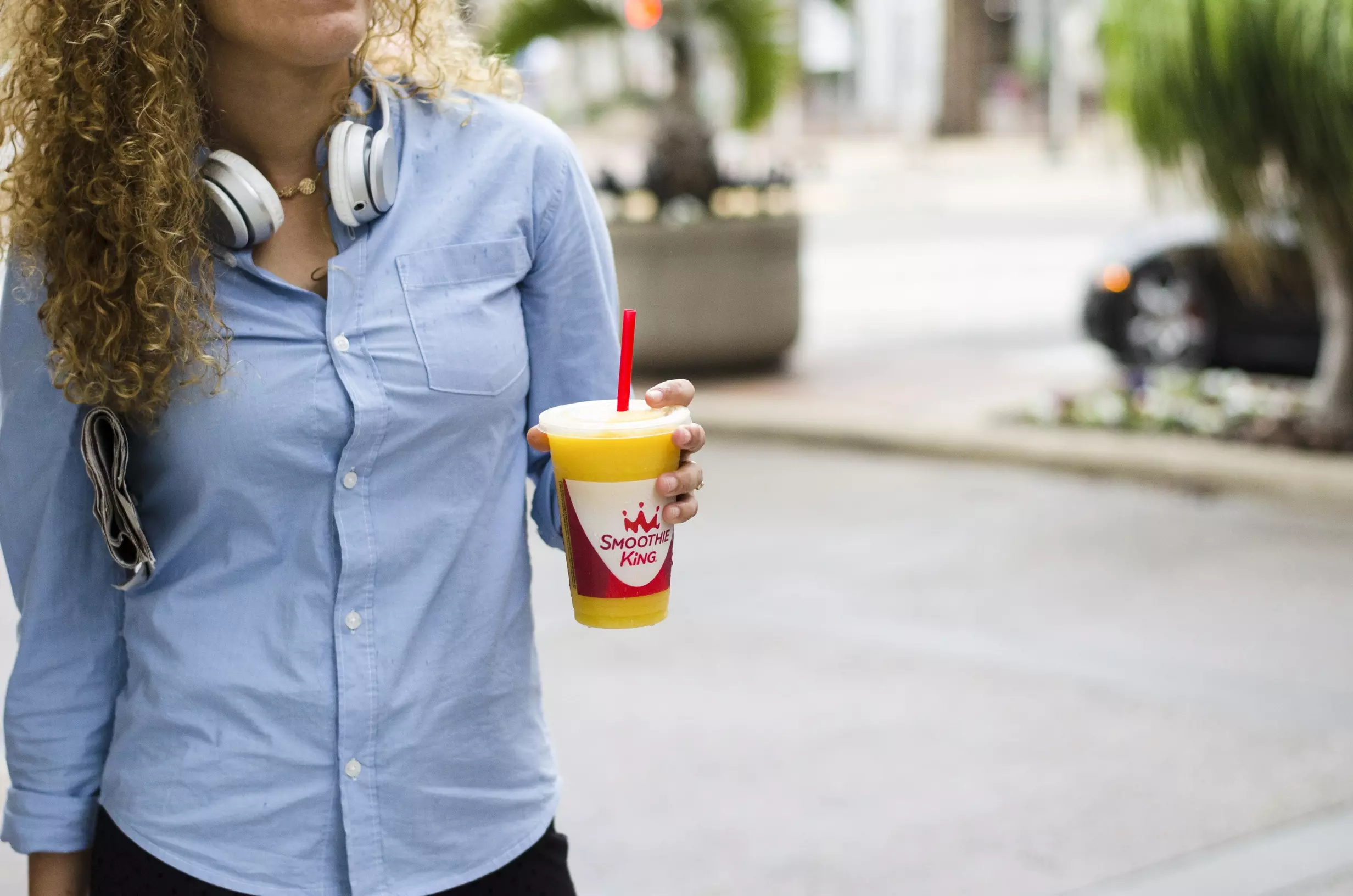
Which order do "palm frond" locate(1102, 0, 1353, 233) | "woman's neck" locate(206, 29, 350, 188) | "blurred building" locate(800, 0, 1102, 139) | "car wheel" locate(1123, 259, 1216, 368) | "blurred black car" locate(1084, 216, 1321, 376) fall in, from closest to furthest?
"woman's neck" locate(206, 29, 350, 188) → "palm frond" locate(1102, 0, 1353, 233) → "blurred black car" locate(1084, 216, 1321, 376) → "car wheel" locate(1123, 259, 1216, 368) → "blurred building" locate(800, 0, 1102, 139)

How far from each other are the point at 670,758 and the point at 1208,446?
4.43m

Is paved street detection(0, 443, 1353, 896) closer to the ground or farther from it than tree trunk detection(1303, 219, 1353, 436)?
closer to the ground

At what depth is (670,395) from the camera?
1891 mm

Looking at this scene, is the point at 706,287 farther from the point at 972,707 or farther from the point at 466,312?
the point at 466,312

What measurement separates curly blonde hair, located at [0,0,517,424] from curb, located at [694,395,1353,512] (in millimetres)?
6578

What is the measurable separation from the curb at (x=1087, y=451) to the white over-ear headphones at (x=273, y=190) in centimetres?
645

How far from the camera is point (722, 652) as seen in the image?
568 centimetres

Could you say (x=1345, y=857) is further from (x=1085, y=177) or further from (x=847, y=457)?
(x=1085, y=177)

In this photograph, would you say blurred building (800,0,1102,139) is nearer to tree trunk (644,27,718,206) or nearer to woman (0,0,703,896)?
tree trunk (644,27,718,206)

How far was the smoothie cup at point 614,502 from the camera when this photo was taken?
1834mm

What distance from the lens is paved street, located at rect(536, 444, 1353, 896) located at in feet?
13.5

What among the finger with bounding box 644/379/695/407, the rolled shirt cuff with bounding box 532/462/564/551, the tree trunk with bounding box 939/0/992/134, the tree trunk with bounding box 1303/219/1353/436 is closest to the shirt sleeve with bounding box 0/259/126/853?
the rolled shirt cuff with bounding box 532/462/564/551

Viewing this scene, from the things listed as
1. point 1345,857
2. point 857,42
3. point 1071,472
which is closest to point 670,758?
point 1345,857

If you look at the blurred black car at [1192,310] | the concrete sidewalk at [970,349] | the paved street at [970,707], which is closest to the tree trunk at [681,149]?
the concrete sidewalk at [970,349]
